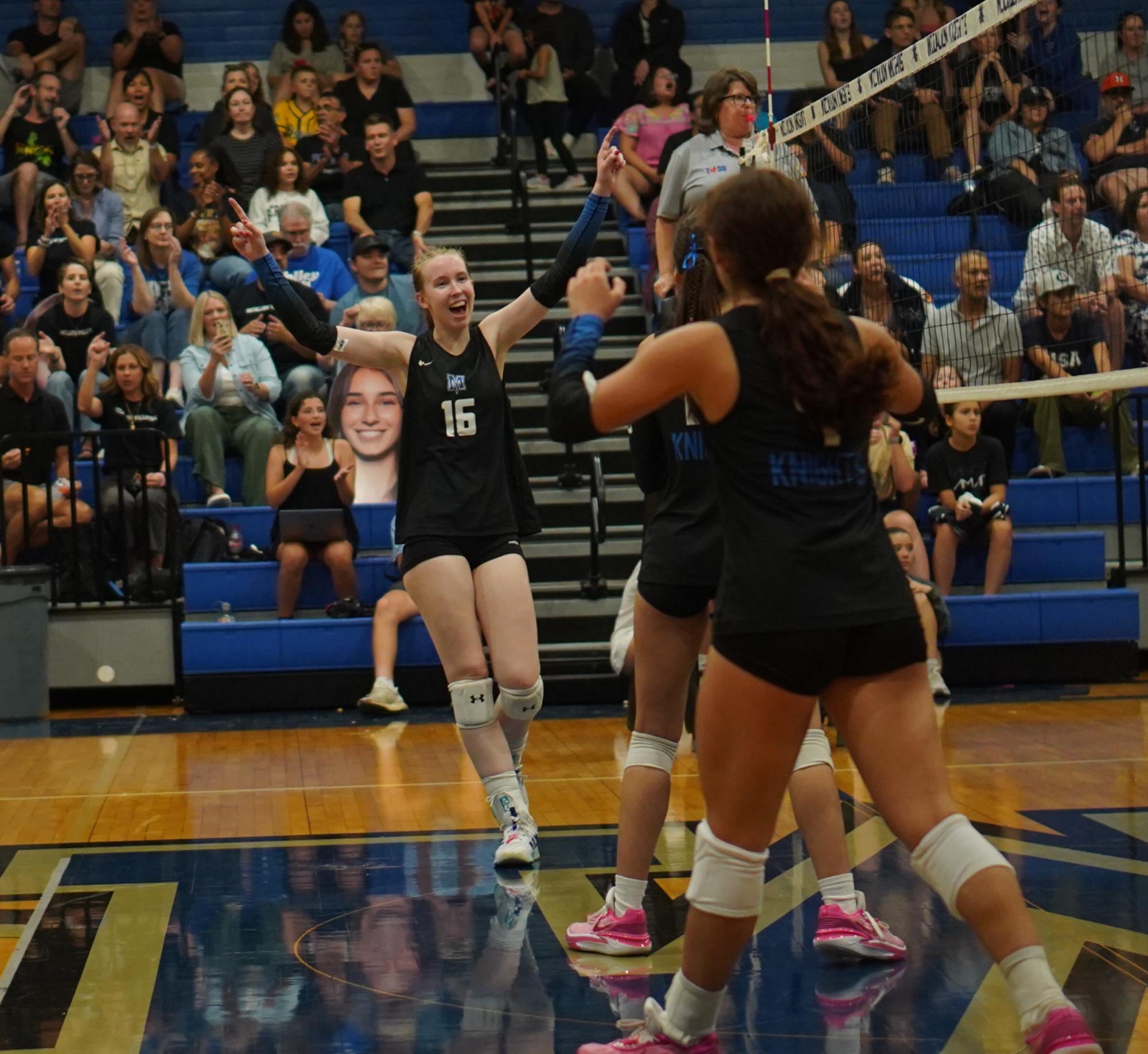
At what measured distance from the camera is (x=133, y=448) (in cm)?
973

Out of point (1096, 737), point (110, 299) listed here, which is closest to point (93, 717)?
point (110, 299)

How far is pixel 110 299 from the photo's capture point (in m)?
11.4

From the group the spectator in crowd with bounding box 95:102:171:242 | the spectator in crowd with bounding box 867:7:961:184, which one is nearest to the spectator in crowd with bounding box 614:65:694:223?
the spectator in crowd with bounding box 867:7:961:184

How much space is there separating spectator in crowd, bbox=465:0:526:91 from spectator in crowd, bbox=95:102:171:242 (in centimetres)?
319

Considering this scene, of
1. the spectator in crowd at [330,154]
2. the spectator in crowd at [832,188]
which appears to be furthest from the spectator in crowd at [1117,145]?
the spectator in crowd at [330,154]

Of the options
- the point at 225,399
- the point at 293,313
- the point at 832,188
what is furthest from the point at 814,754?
the point at 225,399

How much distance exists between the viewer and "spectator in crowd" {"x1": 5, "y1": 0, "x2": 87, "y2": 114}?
13.9 meters

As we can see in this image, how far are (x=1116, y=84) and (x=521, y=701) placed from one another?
354 centimetres

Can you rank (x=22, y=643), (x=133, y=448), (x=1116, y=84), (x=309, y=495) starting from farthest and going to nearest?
(x=133, y=448)
(x=309, y=495)
(x=22, y=643)
(x=1116, y=84)

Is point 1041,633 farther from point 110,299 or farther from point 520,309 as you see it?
point 110,299

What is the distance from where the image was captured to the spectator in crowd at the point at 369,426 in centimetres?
1002

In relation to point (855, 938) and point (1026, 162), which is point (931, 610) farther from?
point (855, 938)

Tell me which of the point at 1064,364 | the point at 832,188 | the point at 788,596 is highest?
the point at 832,188

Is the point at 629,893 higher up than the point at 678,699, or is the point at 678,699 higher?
the point at 678,699
